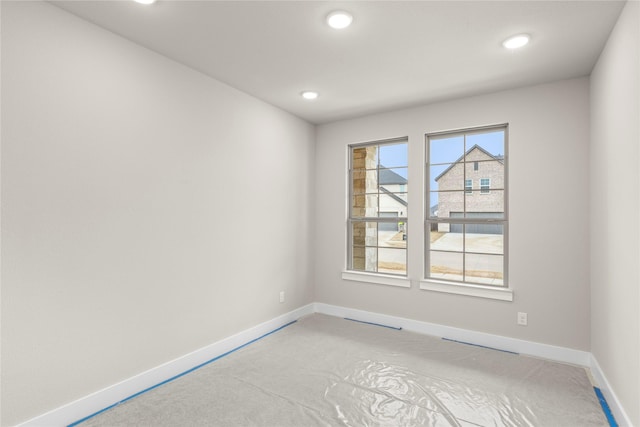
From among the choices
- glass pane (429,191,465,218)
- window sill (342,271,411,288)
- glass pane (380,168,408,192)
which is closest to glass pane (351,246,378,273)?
window sill (342,271,411,288)

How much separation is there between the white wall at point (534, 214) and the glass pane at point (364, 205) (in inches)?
21.5

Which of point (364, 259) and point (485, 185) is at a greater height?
point (485, 185)

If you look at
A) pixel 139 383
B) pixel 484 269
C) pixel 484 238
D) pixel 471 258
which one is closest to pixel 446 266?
pixel 471 258

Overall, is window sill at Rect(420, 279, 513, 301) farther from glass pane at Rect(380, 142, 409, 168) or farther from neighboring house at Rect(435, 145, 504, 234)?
glass pane at Rect(380, 142, 409, 168)

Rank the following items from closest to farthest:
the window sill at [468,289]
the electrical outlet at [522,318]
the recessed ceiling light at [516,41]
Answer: the recessed ceiling light at [516,41] < the electrical outlet at [522,318] < the window sill at [468,289]

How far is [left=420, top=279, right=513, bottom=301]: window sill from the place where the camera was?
3.23 metres

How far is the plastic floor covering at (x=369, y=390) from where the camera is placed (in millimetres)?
2115

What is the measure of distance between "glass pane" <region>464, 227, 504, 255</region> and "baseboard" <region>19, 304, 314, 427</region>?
7.95 feet

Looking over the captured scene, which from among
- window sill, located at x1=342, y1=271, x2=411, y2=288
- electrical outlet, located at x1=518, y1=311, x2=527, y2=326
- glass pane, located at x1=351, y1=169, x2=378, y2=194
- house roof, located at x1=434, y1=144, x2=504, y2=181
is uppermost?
house roof, located at x1=434, y1=144, x2=504, y2=181

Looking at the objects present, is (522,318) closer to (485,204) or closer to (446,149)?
(485,204)

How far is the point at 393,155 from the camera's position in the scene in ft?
13.3

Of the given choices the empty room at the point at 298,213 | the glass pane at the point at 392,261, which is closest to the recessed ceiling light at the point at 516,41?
the empty room at the point at 298,213

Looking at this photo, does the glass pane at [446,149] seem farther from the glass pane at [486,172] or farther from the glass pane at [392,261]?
the glass pane at [392,261]

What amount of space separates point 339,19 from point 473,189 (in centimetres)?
232
